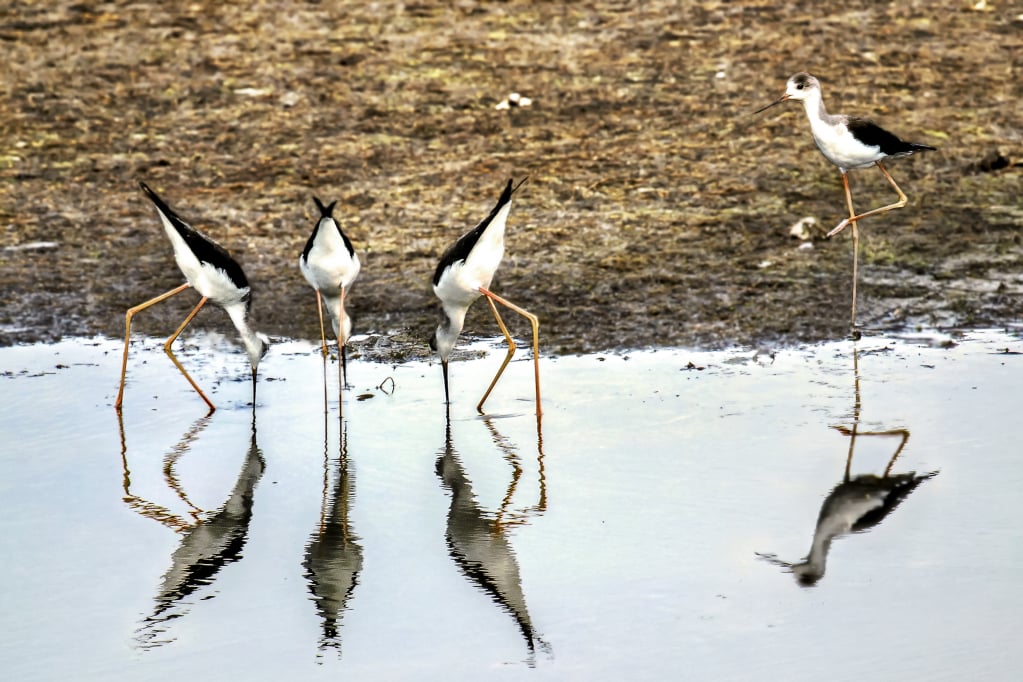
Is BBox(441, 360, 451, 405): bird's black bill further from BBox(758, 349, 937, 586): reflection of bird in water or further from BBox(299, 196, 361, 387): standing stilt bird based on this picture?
BBox(758, 349, 937, 586): reflection of bird in water

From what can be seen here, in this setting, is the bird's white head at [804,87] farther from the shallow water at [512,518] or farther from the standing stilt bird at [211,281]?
the standing stilt bird at [211,281]

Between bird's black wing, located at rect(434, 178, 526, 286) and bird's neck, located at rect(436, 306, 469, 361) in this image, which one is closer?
bird's black wing, located at rect(434, 178, 526, 286)

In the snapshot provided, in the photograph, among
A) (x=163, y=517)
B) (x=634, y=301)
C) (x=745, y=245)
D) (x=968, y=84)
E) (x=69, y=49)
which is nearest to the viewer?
(x=163, y=517)

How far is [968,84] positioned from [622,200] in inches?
113

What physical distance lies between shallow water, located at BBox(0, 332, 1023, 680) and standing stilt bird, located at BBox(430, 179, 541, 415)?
0.15 meters

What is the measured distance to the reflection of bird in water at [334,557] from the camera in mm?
3809

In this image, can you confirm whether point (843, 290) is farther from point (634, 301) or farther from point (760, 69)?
point (760, 69)

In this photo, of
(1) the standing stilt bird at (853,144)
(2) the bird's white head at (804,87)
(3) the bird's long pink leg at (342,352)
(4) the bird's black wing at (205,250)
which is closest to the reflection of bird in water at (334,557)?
(3) the bird's long pink leg at (342,352)

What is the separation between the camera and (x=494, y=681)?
3.40m

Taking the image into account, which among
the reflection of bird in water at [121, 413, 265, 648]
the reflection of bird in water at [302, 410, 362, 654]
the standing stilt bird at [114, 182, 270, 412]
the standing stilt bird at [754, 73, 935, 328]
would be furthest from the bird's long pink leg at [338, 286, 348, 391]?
the standing stilt bird at [754, 73, 935, 328]

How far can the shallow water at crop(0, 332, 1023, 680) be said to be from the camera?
3574 millimetres

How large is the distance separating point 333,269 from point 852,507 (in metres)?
2.46

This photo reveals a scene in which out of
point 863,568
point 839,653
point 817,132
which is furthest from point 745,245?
point 839,653

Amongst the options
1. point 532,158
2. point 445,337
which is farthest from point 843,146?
point 445,337
